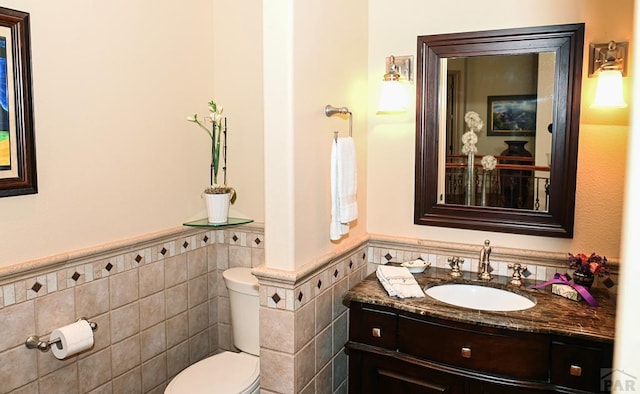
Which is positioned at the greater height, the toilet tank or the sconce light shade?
the sconce light shade

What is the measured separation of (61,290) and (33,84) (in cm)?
81

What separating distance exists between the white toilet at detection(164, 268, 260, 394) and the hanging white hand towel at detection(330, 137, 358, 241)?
0.57 meters

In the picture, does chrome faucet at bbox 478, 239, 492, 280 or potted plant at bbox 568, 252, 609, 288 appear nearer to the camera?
potted plant at bbox 568, 252, 609, 288

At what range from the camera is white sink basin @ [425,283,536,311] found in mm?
2057

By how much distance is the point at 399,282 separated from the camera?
2.05 meters

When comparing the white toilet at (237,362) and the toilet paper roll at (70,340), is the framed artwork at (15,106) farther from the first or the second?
the white toilet at (237,362)

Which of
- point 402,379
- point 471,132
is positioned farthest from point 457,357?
point 471,132

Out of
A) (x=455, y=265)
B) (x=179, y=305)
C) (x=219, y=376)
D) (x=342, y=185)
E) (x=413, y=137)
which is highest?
(x=413, y=137)

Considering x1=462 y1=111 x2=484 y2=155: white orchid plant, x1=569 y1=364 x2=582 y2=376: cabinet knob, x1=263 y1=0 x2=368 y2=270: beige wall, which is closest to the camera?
x1=569 y1=364 x2=582 y2=376: cabinet knob

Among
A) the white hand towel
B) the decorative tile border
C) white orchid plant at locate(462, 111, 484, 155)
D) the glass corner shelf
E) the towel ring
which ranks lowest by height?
the decorative tile border

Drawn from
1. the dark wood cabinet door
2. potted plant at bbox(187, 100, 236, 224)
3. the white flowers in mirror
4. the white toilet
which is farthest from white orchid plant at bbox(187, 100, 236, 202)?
the white flowers in mirror

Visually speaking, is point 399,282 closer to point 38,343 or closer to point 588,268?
point 588,268

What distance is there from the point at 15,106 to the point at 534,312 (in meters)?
2.05

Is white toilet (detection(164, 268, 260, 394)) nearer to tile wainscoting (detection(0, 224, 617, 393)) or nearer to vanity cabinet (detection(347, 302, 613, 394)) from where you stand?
tile wainscoting (detection(0, 224, 617, 393))
